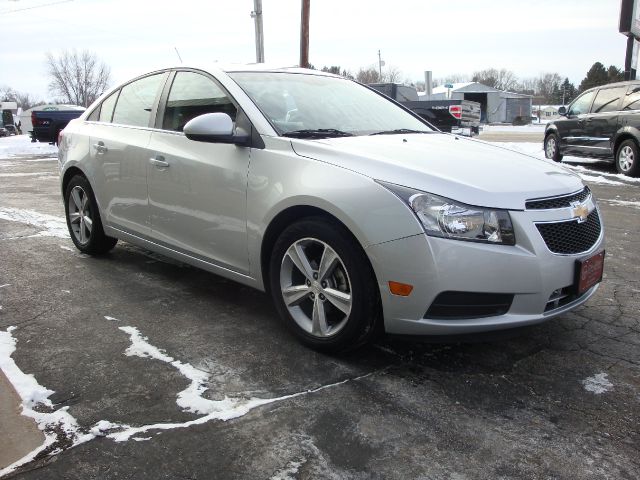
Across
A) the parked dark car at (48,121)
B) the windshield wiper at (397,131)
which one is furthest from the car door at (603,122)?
the parked dark car at (48,121)

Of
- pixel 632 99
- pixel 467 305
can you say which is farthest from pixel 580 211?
pixel 632 99

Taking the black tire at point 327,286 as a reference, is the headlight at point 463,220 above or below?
above

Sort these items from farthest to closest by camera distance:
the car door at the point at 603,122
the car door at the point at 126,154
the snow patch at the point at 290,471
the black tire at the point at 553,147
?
the black tire at the point at 553,147 < the car door at the point at 603,122 < the car door at the point at 126,154 < the snow patch at the point at 290,471

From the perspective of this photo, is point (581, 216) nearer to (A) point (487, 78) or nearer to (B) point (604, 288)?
(B) point (604, 288)

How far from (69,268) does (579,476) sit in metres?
4.16

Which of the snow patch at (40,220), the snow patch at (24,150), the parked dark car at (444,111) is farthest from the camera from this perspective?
the snow patch at (24,150)

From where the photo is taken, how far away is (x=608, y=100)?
11.5m

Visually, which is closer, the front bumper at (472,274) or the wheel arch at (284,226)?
the front bumper at (472,274)

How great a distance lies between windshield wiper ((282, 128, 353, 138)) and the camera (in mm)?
3391

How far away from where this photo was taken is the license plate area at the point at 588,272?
9.46ft

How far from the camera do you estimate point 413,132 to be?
3945 millimetres

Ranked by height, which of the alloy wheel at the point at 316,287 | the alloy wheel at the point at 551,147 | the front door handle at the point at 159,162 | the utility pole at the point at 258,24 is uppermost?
the utility pole at the point at 258,24

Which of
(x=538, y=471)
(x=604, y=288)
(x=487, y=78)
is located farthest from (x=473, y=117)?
(x=487, y=78)

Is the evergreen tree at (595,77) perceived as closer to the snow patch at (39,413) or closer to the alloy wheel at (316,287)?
the alloy wheel at (316,287)
